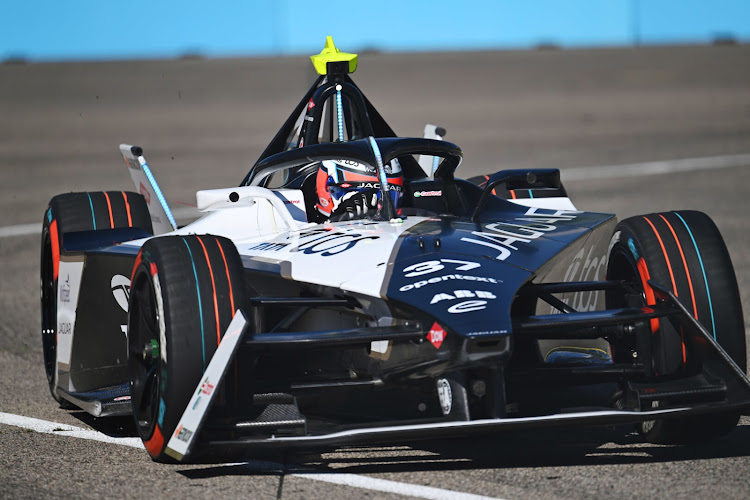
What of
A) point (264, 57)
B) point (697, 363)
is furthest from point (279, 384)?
point (264, 57)

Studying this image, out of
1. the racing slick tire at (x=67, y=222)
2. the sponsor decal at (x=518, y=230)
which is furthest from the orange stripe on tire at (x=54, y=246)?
the sponsor decal at (x=518, y=230)

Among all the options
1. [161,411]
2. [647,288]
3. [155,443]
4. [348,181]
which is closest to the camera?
[161,411]

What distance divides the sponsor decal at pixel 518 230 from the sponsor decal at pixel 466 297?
52cm

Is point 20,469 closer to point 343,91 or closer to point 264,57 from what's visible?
point 343,91

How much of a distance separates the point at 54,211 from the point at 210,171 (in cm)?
1463

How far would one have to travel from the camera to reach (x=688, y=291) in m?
5.61

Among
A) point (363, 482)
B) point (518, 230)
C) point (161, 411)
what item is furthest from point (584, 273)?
point (161, 411)

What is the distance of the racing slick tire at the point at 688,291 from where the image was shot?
557 centimetres

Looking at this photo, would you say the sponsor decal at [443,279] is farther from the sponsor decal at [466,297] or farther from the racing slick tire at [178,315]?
the racing slick tire at [178,315]

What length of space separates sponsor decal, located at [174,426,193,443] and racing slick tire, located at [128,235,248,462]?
0.36 ft

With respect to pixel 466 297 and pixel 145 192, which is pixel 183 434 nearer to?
pixel 466 297

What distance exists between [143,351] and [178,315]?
528 millimetres

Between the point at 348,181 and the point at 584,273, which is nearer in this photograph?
the point at 584,273

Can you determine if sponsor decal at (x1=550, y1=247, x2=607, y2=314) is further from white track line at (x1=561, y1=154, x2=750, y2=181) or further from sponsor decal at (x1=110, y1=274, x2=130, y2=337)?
white track line at (x1=561, y1=154, x2=750, y2=181)
